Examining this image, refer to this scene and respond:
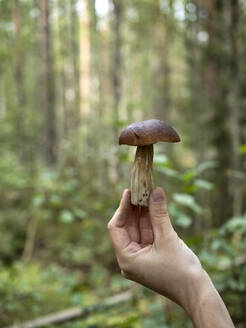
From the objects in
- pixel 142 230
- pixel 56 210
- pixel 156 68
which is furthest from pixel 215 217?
pixel 156 68

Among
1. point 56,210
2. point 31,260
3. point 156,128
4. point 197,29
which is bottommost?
point 31,260

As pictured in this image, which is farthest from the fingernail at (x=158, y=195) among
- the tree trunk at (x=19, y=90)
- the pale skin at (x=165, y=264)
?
the tree trunk at (x=19, y=90)

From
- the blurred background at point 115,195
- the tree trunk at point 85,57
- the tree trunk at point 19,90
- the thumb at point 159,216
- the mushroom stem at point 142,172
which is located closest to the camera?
the thumb at point 159,216

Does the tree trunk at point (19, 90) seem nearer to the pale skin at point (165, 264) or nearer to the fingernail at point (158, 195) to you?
the pale skin at point (165, 264)

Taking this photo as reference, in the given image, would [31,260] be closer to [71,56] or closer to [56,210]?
[56,210]

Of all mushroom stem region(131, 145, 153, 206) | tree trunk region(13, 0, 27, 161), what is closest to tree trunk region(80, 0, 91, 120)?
tree trunk region(13, 0, 27, 161)
